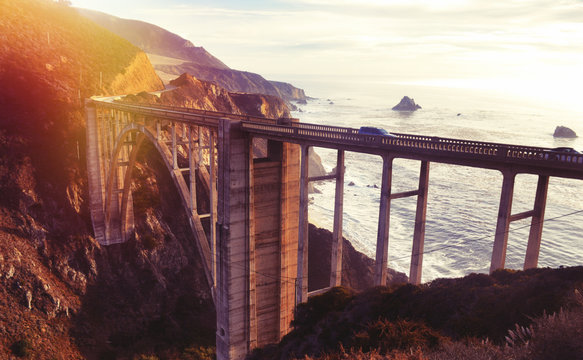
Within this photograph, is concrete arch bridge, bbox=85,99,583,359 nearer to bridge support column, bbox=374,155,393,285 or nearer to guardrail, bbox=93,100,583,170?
guardrail, bbox=93,100,583,170

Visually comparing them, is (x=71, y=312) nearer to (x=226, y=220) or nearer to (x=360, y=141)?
(x=226, y=220)

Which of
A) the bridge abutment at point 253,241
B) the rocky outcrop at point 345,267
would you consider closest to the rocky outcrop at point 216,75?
the rocky outcrop at point 345,267

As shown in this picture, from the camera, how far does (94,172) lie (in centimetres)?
4175

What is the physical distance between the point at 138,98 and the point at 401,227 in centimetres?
4550

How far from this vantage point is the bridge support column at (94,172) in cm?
4141

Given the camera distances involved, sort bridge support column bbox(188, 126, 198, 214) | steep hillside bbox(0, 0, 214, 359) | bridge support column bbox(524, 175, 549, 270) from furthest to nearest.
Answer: steep hillside bbox(0, 0, 214, 359)
bridge support column bbox(188, 126, 198, 214)
bridge support column bbox(524, 175, 549, 270)

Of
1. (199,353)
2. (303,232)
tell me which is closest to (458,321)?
(303,232)

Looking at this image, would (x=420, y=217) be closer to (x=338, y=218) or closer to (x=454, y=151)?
(x=454, y=151)

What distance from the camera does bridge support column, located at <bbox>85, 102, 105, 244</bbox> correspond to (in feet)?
136

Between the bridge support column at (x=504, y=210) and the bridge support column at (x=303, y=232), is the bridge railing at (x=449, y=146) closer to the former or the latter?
the bridge support column at (x=504, y=210)

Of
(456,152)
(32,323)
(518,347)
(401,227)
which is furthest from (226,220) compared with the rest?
(401,227)

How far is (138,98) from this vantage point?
2227 inches

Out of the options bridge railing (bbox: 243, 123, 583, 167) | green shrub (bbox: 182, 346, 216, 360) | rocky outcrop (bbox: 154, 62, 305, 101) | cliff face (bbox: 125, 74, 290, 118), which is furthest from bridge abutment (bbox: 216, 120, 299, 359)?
rocky outcrop (bbox: 154, 62, 305, 101)

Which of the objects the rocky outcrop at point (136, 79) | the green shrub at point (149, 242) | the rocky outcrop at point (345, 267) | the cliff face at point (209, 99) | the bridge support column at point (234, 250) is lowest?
the rocky outcrop at point (345, 267)
